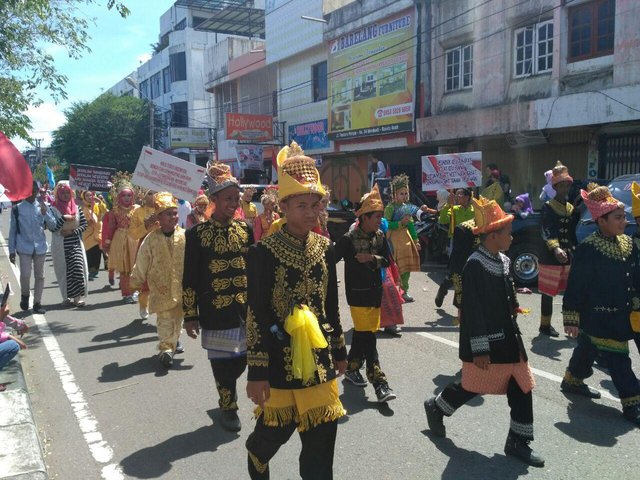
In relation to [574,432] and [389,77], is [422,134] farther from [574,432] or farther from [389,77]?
[574,432]

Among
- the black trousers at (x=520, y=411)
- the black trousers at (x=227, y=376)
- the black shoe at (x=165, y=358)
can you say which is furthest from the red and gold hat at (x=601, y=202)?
the black shoe at (x=165, y=358)

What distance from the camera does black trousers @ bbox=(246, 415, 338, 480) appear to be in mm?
2898

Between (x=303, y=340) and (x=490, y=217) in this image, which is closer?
(x=303, y=340)

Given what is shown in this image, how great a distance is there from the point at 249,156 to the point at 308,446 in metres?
25.9

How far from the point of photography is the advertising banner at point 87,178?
652 inches

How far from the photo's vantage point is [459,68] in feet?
58.8

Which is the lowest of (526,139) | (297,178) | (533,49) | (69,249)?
(69,249)

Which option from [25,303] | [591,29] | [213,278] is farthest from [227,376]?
[591,29]

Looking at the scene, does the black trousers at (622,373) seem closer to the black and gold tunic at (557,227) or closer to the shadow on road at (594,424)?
the shadow on road at (594,424)

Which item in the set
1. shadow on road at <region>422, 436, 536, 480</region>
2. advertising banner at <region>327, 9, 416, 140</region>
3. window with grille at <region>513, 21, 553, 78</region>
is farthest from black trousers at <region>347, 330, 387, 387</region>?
advertising banner at <region>327, 9, 416, 140</region>

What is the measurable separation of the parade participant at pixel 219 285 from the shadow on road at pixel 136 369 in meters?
1.75

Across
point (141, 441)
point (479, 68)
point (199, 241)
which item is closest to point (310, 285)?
point (199, 241)

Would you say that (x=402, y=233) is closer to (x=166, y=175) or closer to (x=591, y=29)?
(x=166, y=175)

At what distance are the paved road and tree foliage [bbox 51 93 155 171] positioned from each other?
127ft
